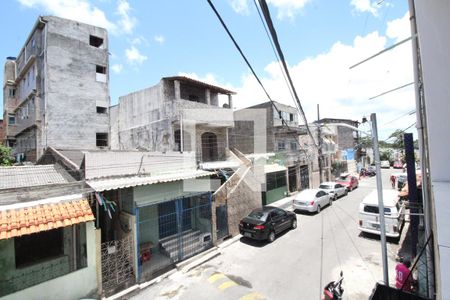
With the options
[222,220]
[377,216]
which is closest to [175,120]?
[222,220]

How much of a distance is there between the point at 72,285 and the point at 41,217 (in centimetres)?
249

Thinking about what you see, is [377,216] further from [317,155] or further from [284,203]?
[317,155]

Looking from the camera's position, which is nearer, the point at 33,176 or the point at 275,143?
the point at 33,176

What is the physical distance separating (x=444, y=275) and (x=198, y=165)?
41.0ft

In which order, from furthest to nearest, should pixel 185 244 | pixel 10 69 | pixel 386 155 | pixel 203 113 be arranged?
pixel 386 155 < pixel 10 69 < pixel 203 113 < pixel 185 244

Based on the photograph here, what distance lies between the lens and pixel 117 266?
873 centimetres

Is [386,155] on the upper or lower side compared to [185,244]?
upper

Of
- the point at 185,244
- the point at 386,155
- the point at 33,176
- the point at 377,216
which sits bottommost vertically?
the point at 185,244

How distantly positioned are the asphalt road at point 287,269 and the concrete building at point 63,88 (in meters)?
15.3

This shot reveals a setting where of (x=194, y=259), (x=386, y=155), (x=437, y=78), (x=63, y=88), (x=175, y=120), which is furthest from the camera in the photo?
(x=386, y=155)

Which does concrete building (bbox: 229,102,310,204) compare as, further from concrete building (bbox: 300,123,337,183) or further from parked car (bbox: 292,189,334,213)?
parked car (bbox: 292,189,334,213)

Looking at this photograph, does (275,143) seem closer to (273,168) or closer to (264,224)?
(273,168)

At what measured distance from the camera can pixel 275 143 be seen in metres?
24.8

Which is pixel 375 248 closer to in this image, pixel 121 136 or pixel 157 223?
pixel 157 223
